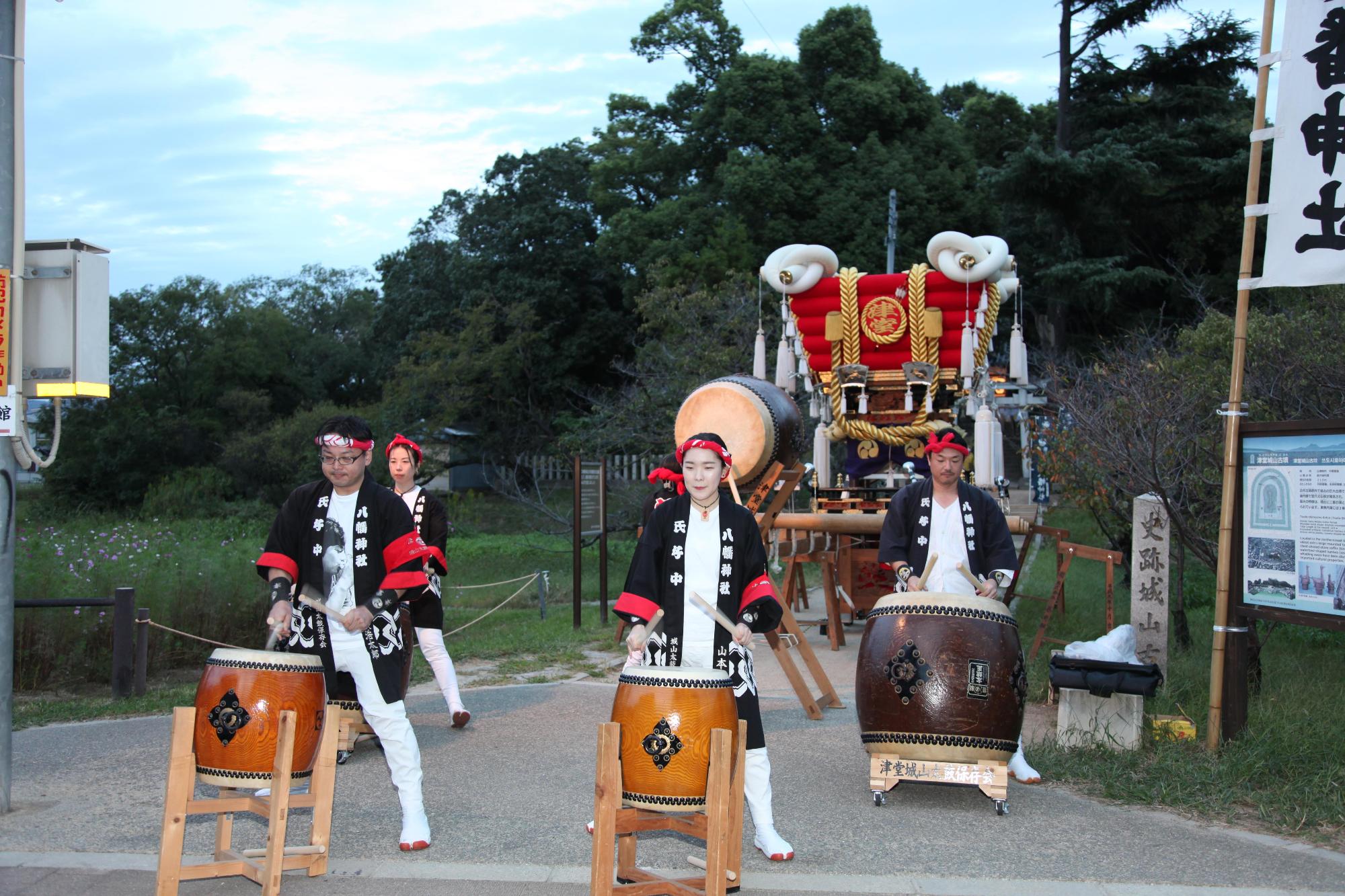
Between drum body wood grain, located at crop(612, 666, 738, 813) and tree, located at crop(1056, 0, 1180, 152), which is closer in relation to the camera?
drum body wood grain, located at crop(612, 666, 738, 813)

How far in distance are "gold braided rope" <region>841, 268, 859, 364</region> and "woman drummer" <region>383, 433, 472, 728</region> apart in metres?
4.49

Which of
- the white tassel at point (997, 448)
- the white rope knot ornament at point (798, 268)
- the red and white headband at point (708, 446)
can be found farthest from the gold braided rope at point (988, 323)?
the red and white headband at point (708, 446)

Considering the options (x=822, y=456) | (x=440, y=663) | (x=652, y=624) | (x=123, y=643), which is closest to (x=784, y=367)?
(x=822, y=456)

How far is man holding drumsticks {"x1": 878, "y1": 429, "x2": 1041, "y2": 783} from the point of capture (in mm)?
5602

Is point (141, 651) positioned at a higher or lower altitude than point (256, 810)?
lower

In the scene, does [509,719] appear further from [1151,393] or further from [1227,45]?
[1227,45]

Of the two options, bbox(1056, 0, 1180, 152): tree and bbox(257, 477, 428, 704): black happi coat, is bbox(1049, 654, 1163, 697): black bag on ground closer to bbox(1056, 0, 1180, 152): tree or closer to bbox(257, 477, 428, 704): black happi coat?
bbox(257, 477, 428, 704): black happi coat

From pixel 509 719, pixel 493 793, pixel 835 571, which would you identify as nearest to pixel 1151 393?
pixel 835 571

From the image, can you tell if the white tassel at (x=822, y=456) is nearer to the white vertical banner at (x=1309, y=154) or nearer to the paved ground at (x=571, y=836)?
the paved ground at (x=571, y=836)

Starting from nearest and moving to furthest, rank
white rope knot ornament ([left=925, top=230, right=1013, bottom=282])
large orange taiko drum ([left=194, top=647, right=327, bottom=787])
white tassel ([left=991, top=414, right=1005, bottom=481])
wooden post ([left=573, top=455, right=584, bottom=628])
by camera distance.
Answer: large orange taiko drum ([left=194, top=647, right=327, bottom=787]) → white tassel ([left=991, top=414, right=1005, bottom=481]) → white rope knot ornament ([left=925, top=230, right=1013, bottom=282]) → wooden post ([left=573, top=455, right=584, bottom=628])

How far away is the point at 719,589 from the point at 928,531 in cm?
177

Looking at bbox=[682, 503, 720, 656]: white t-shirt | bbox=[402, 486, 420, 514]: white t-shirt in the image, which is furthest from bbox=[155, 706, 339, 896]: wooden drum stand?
bbox=[402, 486, 420, 514]: white t-shirt

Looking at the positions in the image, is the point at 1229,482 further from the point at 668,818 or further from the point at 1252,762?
the point at 668,818

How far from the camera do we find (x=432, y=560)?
6477 millimetres
